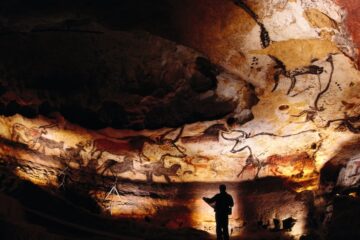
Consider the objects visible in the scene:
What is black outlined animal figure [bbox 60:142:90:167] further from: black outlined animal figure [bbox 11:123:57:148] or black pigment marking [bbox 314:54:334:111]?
black pigment marking [bbox 314:54:334:111]

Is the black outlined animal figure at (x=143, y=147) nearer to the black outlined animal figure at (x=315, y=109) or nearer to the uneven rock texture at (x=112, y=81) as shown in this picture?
the uneven rock texture at (x=112, y=81)

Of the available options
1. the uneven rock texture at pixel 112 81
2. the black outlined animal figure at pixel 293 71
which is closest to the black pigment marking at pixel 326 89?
the black outlined animal figure at pixel 293 71

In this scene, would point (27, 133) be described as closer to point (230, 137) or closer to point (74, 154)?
point (74, 154)

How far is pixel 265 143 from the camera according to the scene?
30.5 ft

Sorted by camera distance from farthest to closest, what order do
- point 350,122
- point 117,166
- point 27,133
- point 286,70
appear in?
point 117,166 → point 27,133 → point 350,122 → point 286,70

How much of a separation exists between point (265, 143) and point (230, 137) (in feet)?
2.92

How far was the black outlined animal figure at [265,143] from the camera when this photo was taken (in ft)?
29.7

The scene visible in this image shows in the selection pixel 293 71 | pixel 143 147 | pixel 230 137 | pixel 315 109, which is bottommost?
pixel 143 147

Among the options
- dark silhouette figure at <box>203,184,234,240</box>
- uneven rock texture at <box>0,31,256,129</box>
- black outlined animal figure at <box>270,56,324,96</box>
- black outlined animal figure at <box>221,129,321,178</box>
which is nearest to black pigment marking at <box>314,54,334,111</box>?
black outlined animal figure at <box>270,56,324,96</box>

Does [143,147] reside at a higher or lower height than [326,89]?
lower

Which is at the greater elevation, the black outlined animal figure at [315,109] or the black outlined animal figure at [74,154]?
the black outlined animal figure at [315,109]

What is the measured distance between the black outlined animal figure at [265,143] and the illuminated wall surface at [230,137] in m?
0.02

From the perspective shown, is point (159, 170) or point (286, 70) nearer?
point (286, 70)

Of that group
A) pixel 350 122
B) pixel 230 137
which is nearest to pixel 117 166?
pixel 230 137
